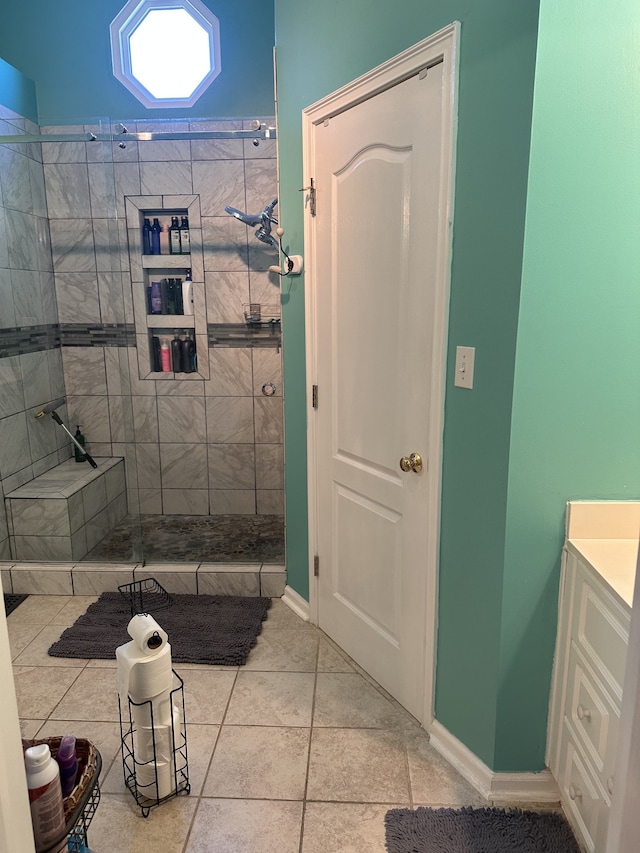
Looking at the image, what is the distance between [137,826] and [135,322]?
2743mm

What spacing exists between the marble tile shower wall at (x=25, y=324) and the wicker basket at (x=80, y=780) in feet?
6.37

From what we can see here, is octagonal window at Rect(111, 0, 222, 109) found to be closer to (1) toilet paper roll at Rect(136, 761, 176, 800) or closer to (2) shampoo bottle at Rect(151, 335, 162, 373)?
(2) shampoo bottle at Rect(151, 335, 162, 373)

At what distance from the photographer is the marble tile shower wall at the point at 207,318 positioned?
351 cm

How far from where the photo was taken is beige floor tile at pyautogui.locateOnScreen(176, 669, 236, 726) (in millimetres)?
2154

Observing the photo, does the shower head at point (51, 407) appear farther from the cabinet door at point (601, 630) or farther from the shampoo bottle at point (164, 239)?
the cabinet door at point (601, 630)

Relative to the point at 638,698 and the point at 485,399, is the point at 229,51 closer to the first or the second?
the point at 485,399

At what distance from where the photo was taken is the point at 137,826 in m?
1.71

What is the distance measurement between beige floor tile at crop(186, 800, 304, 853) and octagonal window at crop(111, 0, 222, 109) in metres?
3.36

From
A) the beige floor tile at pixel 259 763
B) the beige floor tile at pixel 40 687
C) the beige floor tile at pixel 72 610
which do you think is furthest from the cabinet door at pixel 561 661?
the beige floor tile at pixel 72 610

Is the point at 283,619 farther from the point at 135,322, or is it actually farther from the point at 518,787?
the point at 135,322

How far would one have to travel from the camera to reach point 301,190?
2.45 metres

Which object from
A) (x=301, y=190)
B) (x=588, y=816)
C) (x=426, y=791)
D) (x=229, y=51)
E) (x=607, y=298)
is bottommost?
(x=426, y=791)

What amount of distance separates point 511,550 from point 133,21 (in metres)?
3.37

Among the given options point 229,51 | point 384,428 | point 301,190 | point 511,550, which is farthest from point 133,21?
point 511,550
